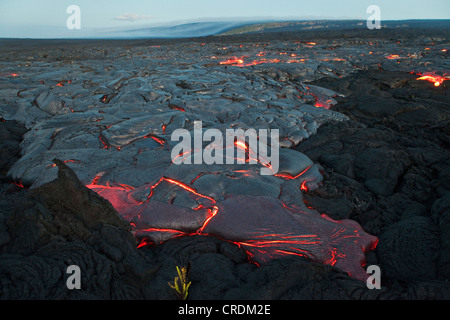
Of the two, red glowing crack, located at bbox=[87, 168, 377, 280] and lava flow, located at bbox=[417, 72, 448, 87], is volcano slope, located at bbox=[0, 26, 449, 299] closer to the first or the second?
red glowing crack, located at bbox=[87, 168, 377, 280]

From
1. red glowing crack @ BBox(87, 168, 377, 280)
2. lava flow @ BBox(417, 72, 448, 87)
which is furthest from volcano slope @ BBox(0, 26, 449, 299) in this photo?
lava flow @ BBox(417, 72, 448, 87)

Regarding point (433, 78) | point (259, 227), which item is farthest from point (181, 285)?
point (433, 78)

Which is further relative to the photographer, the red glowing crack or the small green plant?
the red glowing crack

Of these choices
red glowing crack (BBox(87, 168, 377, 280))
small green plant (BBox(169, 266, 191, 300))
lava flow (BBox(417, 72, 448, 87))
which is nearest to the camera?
small green plant (BBox(169, 266, 191, 300))

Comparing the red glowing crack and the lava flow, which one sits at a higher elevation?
the lava flow

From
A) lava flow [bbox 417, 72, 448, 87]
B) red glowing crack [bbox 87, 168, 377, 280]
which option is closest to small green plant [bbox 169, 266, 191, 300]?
red glowing crack [bbox 87, 168, 377, 280]

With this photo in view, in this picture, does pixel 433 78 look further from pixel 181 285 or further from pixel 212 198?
pixel 181 285

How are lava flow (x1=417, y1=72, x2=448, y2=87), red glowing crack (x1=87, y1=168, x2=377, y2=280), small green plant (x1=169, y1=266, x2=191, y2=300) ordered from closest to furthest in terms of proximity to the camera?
1. small green plant (x1=169, y1=266, x2=191, y2=300)
2. red glowing crack (x1=87, y1=168, x2=377, y2=280)
3. lava flow (x1=417, y1=72, x2=448, y2=87)

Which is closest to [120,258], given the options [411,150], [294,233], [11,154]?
[294,233]

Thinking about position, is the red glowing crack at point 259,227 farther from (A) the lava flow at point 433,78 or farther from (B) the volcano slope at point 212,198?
(A) the lava flow at point 433,78

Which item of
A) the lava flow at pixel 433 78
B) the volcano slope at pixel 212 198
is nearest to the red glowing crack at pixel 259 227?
the volcano slope at pixel 212 198
